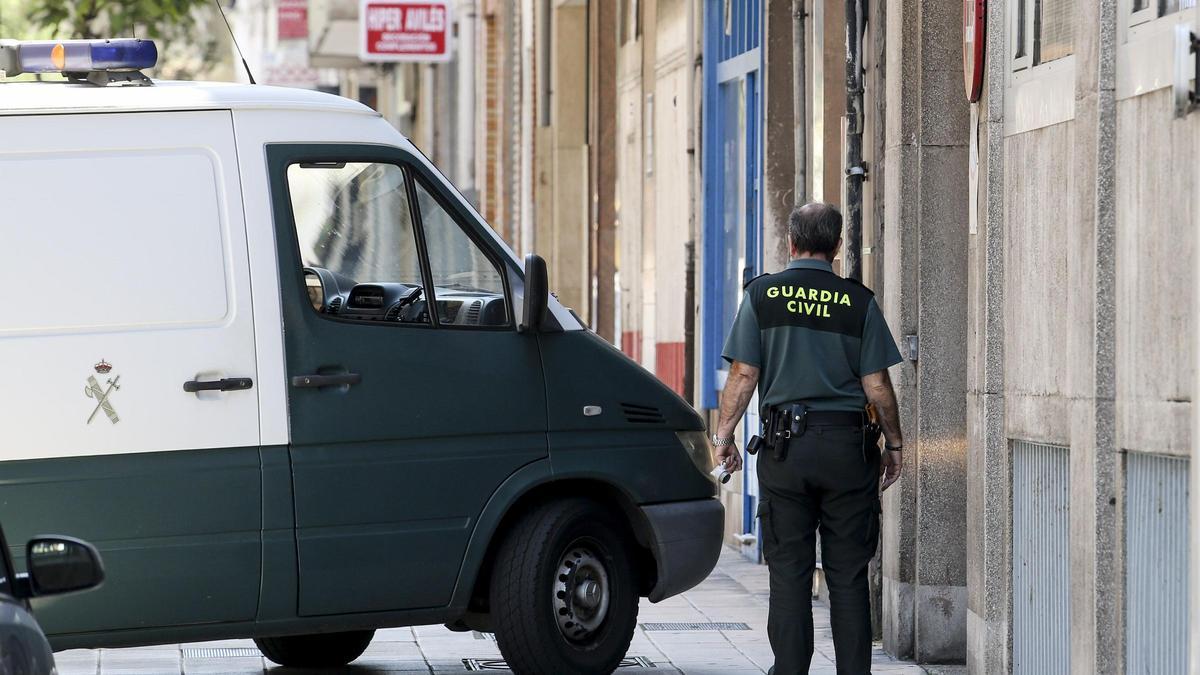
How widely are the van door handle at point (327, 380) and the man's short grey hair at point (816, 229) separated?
162 cm

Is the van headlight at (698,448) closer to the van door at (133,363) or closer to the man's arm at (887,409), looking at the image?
the man's arm at (887,409)

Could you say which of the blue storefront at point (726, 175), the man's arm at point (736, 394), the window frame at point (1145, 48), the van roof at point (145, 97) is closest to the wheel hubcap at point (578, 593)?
the man's arm at point (736, 394)

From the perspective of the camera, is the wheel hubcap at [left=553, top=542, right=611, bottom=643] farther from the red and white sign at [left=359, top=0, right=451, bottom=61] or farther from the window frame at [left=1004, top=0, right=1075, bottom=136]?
the red and white sign at [left=359, top=0, right=451, bottom=61]

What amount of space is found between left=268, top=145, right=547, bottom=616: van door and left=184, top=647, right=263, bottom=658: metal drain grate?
69.1 inches

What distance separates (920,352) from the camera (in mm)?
8969

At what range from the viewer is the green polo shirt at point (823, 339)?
24.8 feet

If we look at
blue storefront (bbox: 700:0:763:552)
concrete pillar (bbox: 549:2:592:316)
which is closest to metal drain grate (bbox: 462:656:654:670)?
Result: blue storefront (bbox: 700:0:763:552)

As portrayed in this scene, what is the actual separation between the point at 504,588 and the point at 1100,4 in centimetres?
295

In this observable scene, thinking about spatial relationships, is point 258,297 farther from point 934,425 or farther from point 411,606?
point 934,425

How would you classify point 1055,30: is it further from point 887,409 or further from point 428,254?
point 428,254

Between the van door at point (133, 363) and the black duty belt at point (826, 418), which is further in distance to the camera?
the black duty belt at point (826, 418)

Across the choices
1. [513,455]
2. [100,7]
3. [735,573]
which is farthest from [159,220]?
[100,7]

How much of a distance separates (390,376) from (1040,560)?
7.69ft

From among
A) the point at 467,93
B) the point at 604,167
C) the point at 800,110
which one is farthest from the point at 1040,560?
the point at 467,93
